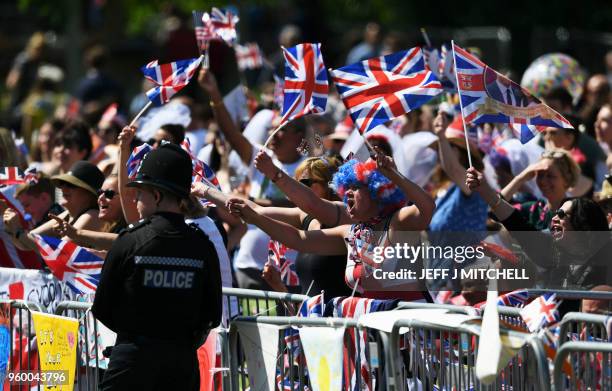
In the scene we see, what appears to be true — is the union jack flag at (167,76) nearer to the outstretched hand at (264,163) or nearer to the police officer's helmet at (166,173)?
the outstretched hand at (264,163)

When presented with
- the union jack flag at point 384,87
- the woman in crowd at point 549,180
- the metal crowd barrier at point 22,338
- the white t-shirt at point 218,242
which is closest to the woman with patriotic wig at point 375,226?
the white t-shirt at point 218,242

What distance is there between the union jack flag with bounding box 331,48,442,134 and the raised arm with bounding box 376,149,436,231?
84 centimetres

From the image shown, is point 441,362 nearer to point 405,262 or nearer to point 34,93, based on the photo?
point 405,262

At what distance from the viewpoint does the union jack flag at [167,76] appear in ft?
29.3

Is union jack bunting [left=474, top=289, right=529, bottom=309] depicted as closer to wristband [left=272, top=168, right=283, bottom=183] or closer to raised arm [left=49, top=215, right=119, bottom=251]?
wristband [left=272, top=168, right=283, bottom=183]

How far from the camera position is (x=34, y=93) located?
18062mm

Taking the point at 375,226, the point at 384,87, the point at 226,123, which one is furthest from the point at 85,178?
the point at 375,226

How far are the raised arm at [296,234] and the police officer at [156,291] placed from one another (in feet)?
3.20

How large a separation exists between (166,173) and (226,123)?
11.7 ft

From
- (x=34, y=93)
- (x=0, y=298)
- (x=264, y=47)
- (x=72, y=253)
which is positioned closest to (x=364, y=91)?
(x=72, y=253)

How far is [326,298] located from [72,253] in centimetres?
167

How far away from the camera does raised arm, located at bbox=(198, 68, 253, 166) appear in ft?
33.6

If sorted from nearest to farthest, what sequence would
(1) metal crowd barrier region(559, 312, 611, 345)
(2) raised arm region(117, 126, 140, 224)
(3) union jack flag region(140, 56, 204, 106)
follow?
(1) metal crowd barrier region(559, 312, 611, 345), (2) raised arm region(117, 126, 140, 224), (3) union jack flag region(140, 56, 204, 106)

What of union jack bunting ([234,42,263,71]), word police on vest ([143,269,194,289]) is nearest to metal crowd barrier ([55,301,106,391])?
word police on vest ([143,269,194,289])
